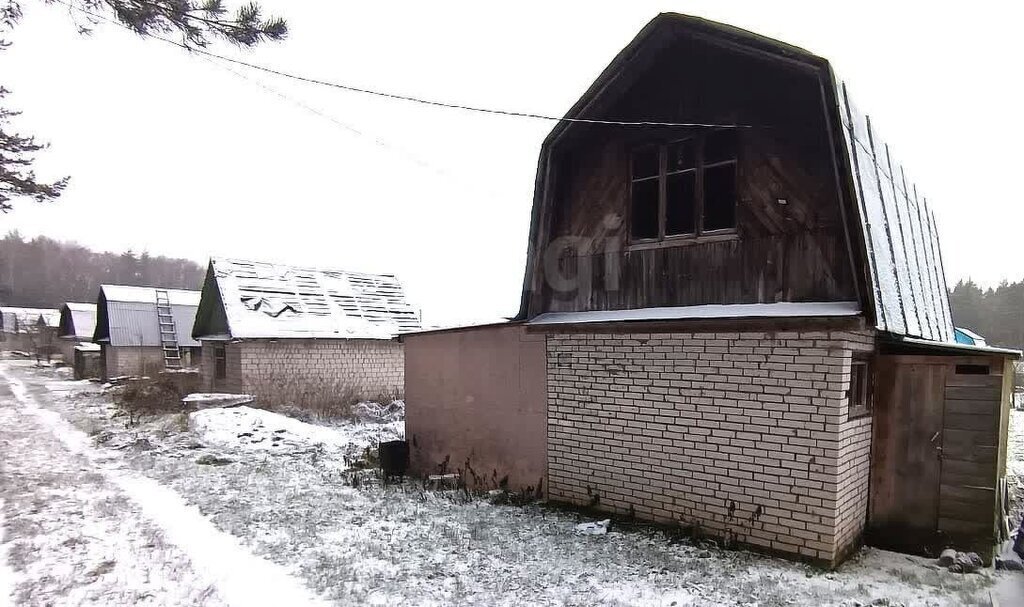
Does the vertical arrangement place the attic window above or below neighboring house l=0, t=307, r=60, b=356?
above

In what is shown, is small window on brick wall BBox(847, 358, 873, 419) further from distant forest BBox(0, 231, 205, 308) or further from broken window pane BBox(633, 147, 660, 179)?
distant forest BBox(0, 231, 205, 308)

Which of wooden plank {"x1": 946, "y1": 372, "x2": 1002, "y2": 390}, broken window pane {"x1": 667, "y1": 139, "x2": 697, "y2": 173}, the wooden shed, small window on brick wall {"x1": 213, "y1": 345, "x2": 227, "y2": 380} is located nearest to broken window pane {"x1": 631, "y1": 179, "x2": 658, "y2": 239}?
broken window pane {"x1": 667, "y1": 139, "x2": 697, "y2": 173}

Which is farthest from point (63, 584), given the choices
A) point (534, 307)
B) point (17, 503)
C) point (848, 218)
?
point (848, 218)

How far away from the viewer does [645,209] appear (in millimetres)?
6641

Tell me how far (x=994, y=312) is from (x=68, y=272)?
114862 mm

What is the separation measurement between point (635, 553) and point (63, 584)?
17.2ft

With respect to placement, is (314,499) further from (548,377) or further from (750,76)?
(750,76)

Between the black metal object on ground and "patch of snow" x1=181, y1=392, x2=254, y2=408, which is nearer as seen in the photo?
the black metal object on ground

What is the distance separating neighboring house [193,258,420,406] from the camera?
1750 cm

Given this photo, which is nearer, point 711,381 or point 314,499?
point 711,381

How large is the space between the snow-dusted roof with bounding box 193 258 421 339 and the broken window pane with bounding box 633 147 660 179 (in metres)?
11.5

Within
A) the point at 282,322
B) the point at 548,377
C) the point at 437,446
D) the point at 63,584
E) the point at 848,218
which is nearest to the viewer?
the point at 63,584

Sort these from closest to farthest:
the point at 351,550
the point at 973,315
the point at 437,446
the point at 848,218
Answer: the point at 848,218 → the point at 351,550 → the point at 437,446 → the point at 973,315

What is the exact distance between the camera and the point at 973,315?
47469mm
